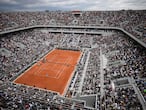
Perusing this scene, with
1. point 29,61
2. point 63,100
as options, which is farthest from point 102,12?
point 63,100

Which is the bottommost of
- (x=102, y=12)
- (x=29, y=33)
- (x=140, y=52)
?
(x=140, y=52)

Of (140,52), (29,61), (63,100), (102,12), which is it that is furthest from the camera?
(102,12)

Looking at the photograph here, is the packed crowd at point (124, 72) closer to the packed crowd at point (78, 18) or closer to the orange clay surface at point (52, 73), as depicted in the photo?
the orange clay surface at point (52, 73)

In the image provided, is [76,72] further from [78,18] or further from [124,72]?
[78,18]

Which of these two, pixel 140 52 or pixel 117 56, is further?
pixel 117 56

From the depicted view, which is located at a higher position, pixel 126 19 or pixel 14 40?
pixel 126 19

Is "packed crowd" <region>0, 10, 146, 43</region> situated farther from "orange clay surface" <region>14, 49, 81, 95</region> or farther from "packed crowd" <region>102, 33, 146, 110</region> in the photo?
"orange clay surface" <region>14, 49, 81, 95</region>

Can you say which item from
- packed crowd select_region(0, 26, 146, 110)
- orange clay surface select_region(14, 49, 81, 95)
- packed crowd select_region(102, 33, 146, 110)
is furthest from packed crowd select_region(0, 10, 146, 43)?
orange clay surface select_region(14, 49, 81, 95)

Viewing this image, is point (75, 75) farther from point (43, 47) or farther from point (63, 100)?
point (43, 47)
